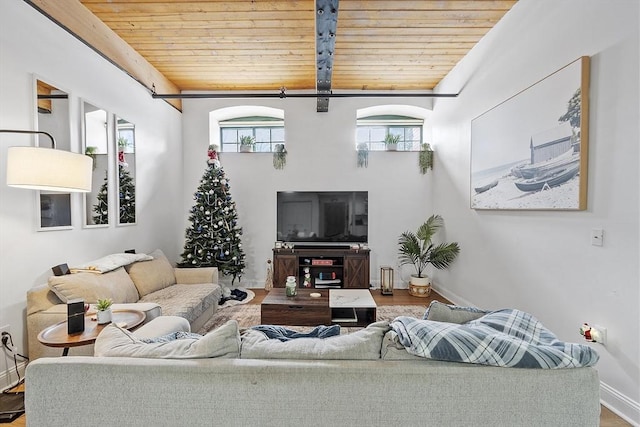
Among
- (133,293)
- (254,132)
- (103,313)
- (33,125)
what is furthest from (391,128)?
(103,313)

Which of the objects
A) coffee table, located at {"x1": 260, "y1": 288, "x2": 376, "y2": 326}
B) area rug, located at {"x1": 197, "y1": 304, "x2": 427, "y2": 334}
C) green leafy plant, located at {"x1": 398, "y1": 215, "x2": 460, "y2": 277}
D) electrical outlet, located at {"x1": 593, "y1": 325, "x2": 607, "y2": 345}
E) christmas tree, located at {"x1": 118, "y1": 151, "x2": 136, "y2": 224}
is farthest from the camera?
green leafy plant, located at {"x1": 398, "y1": 215, "x2": 460, "y2": 277}

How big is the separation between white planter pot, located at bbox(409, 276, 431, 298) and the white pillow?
3758 millimetres

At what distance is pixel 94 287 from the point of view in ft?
8.05

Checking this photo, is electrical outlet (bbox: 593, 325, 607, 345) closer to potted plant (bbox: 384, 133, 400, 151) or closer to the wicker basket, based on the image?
the wicker basket

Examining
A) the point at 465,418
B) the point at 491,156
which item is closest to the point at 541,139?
the point at 491,156

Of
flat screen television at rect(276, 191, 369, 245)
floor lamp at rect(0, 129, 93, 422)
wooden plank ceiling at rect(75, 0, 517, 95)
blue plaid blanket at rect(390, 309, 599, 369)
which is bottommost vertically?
blue plaid blanket at rect(390, 309, 599, 369)

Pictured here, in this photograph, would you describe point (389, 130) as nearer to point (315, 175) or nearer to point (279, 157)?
point (315, 175)

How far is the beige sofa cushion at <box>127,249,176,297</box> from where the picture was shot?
10.2ft

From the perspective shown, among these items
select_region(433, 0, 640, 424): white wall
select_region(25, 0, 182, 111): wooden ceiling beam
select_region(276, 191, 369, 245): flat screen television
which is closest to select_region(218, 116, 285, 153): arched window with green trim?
select_region(276, 191, 369, 245): flat screen television

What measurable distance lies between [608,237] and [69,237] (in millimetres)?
4365

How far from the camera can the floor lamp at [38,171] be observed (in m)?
1.84

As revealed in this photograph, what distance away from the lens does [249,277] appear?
16.8ft

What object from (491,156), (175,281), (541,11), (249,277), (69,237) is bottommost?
(249,277)

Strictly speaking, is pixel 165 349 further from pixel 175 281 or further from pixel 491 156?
pixel 491 156
